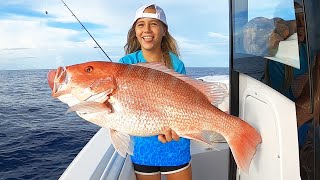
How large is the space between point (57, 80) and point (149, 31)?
0.88 m

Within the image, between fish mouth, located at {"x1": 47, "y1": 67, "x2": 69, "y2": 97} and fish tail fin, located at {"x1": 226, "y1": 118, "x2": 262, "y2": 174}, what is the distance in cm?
83

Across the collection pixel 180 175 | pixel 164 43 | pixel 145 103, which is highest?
pixel 164 43

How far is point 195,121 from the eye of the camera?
160cm

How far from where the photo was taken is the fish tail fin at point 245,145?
154 centimetres

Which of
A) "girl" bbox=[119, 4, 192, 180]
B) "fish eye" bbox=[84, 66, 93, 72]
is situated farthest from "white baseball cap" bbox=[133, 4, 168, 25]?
"fish eye" bbox=[84, 66, 93, 72]

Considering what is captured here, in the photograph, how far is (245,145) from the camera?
1.54m

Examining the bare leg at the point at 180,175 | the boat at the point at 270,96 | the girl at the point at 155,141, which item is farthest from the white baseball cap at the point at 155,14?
the bare leg at the point at 180,175

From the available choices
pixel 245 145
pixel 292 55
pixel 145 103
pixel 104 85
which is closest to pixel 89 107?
pixel 104 85

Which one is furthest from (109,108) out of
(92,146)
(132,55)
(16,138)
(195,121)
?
(16,138)

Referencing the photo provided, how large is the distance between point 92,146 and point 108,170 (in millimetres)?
456

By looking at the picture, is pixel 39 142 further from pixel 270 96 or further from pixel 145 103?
pixel 270 96

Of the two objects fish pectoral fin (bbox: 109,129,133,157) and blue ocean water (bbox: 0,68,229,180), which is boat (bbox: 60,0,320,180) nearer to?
fish pectoral fin (bbox: 109,129,133,157)

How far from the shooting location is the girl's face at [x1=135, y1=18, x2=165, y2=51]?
2168 mm

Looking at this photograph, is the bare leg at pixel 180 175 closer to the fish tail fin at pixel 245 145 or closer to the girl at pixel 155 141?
the girl at pixel 155 141
